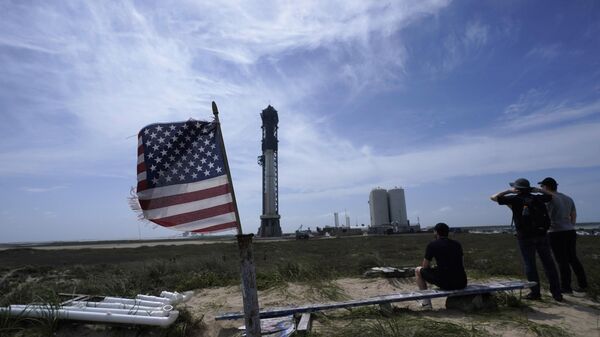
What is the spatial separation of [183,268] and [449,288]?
9.87 metres

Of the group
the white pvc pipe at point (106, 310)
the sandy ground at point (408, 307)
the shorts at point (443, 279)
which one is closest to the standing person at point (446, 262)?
the shorts at point (443, 279)

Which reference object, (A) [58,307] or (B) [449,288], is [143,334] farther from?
(B) [449,288]

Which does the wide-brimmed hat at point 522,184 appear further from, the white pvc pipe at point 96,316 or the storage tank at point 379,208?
the storage tank at point 379,208

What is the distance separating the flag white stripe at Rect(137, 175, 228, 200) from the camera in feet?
14.6

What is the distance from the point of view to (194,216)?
444cm

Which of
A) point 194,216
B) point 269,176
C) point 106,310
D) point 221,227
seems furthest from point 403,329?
point 269,176

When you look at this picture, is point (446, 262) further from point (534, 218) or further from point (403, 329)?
point (403, 329)

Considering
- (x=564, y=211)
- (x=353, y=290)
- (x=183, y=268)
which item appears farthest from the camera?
(x=183, y=268)

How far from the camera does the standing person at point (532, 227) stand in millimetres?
6992

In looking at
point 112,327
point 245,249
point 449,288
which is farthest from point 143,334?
point 449,288

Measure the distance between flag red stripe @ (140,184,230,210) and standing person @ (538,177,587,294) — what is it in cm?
680

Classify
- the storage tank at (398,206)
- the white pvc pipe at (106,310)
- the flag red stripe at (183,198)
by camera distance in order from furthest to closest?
the storage tank at (398,206), the white pvc pipe at (106,310), the flag red stripe at (183,198)

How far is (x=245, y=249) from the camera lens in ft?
13.4

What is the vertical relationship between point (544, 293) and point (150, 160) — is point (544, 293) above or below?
below
